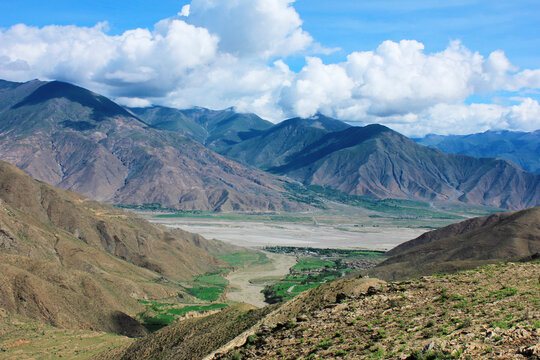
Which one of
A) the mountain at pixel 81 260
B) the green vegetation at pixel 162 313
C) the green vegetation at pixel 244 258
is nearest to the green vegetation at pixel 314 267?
the green vegetation at pixel 244 258

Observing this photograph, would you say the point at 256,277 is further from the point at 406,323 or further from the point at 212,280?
the point at 406,323

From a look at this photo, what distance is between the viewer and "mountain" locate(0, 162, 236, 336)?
49219mm

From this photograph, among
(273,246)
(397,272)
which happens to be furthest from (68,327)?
(273,246)

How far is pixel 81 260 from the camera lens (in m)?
72.2

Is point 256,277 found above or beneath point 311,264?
beneath

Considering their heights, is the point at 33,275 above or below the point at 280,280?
above

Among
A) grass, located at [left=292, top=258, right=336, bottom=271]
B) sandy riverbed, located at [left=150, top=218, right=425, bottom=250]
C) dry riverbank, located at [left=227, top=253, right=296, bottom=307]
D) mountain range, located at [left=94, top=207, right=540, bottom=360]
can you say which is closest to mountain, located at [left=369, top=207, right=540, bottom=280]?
dry riverbank, located at [left=227, top=253, right=296, bottom=307]

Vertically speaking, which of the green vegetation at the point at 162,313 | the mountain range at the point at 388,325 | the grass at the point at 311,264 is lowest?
the grass at the point at 311,264

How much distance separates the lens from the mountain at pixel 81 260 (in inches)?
1938

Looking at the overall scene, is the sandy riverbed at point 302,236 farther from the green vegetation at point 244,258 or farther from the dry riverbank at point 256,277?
the dry riverbank at point 256,277

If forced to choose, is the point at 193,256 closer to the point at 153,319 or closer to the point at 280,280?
the point at 280,280

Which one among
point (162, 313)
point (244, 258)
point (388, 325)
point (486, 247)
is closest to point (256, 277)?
point (244, 258)

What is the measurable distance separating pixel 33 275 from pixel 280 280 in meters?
57.9

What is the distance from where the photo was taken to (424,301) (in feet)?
76.2
